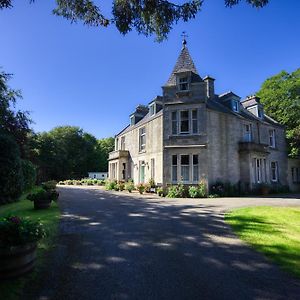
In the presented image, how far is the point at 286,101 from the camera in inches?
1251

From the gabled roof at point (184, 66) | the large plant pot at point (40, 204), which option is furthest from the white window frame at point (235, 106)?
the large plant pot at point (40, 204)

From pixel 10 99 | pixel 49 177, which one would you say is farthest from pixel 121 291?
pixel 49 177

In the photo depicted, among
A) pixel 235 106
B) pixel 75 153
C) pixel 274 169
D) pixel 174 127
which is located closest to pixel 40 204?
pixel 174 127

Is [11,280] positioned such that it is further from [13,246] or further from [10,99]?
[10,99]

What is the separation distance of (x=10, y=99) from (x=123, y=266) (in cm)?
2628

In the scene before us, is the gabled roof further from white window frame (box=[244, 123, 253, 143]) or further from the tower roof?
white window frame (box=[244, 123, 253, 143])

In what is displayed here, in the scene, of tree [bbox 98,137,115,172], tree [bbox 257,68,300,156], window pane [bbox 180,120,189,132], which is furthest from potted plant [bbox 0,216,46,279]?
tree [bbox 98,137,115,172]

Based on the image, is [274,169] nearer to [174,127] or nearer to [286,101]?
[286,101]

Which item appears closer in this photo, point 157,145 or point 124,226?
point 124,226

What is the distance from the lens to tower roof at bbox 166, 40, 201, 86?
2210cm

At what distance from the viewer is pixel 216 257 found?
568 centimetres

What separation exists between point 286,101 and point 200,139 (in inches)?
710

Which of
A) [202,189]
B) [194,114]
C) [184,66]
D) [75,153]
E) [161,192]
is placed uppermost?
[184,66]

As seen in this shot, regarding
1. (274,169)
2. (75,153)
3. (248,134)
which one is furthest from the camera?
(75,153)
